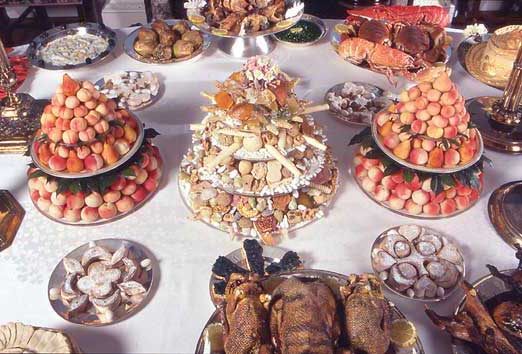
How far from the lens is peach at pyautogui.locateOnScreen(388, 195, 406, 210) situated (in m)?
1.66

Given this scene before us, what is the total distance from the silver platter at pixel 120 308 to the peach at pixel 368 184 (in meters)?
0.76

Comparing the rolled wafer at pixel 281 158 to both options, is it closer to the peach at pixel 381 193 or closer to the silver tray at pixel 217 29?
the peach at pixel 381 193

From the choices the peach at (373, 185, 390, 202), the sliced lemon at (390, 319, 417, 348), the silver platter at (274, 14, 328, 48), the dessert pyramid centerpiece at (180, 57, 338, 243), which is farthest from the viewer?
the silver platter at (274, 14, 328, 48)

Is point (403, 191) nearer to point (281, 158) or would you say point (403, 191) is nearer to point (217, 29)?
point (281, 158)

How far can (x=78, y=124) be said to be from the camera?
1484mm

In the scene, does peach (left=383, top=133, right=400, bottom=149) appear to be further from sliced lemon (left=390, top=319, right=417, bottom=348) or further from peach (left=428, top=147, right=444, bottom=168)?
sliced lemon (left=390, top=319, right=417, bottom=348)

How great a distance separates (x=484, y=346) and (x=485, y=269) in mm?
396

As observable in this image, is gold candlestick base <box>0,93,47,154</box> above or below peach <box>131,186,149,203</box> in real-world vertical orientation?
above

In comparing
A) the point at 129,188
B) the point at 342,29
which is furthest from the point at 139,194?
the point at 342,29

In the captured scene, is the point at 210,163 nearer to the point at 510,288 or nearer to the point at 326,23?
the point at 510,288

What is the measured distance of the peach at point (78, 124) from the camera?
148cm

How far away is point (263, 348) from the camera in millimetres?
1021

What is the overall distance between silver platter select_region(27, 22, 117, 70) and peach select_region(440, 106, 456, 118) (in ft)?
5.20

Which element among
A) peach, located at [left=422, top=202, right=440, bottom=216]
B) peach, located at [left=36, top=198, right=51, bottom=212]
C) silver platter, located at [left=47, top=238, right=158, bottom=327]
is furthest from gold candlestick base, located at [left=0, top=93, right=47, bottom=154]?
peach, located at [left=422, top=202, right=440, bottom=216]
